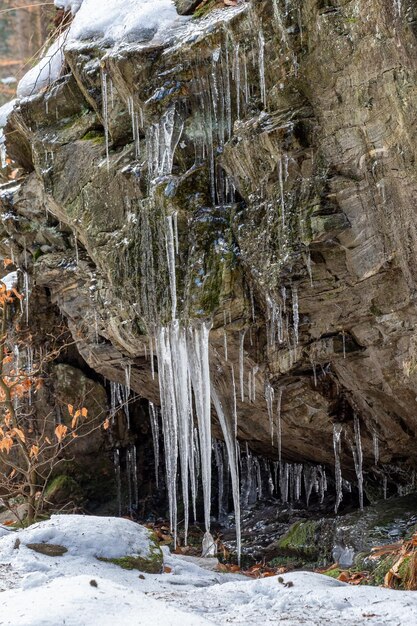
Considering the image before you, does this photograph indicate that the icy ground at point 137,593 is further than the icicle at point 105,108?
No

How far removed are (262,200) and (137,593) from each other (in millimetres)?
3829

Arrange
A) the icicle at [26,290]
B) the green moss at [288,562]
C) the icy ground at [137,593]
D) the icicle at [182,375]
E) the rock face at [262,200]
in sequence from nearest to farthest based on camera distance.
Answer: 1. the icy ground at [137,593]
2. the rock face at [262,200]
3. the icicle at [182,375]
4. the green moss at [288,562]
5. the icicle at [26,290]

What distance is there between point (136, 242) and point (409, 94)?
10.5ft

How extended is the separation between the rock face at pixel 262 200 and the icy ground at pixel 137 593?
246cm

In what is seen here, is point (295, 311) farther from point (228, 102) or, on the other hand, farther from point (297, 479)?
point (297, 479)

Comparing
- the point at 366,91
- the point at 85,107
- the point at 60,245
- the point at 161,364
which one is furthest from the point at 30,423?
the point at 366,91

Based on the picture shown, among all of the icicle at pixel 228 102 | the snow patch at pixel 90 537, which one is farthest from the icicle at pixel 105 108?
the snow patch at pixel 90 537

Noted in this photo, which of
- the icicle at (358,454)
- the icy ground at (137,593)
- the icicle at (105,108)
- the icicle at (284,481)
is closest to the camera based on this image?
the icy ground at (137,593)

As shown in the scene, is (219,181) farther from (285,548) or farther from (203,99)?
(285,548)

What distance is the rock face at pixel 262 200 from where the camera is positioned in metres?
6.04

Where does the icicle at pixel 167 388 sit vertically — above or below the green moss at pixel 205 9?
below

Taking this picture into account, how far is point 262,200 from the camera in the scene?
681cm

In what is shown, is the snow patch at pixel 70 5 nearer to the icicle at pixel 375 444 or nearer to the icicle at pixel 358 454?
the icicle at pixel 358 454

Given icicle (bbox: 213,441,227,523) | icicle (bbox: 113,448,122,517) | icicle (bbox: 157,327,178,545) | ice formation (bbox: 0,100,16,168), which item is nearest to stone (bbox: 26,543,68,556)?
icicle (bbox: 157,327,178,545)
